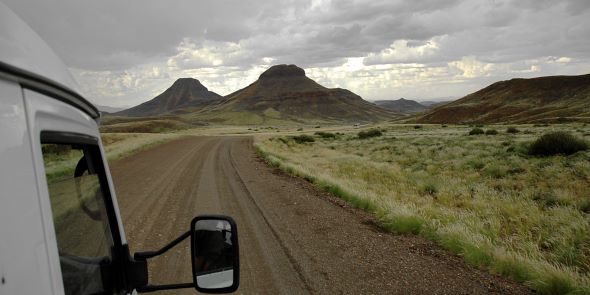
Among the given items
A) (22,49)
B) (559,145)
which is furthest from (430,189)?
(22,49)

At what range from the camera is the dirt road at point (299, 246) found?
5.14 m

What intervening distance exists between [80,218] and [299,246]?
195 inches

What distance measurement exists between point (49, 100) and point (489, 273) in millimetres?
5791

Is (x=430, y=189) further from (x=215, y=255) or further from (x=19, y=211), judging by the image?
(x=19, y=211)

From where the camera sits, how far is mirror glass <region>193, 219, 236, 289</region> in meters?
1.94

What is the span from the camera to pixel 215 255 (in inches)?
77.8

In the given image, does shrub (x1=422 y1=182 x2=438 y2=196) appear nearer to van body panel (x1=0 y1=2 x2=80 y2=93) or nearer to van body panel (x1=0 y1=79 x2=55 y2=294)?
van body panel (x1=0 y1=2 x2=80 y2=93)

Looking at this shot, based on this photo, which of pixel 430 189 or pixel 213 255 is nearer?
pixel 213 255

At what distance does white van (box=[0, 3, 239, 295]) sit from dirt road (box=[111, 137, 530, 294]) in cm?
304

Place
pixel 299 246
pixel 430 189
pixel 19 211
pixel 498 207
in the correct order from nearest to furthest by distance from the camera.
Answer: pixel 19 211
pixel 299 246
pixel 498 207
pixel 430 189

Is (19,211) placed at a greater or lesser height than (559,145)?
greater

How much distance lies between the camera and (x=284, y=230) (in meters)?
7.46

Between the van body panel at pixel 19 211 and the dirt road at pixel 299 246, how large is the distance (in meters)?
4.05

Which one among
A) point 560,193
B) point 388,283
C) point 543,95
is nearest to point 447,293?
point 388,283
